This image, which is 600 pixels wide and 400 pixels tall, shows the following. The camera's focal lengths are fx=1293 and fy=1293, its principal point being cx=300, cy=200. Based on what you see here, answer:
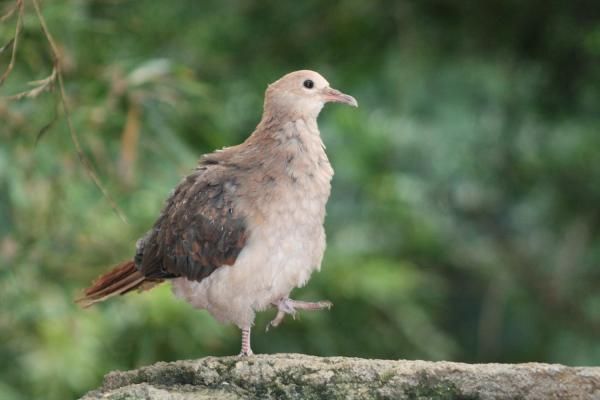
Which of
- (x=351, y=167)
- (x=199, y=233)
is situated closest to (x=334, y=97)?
(x=199, y=233)

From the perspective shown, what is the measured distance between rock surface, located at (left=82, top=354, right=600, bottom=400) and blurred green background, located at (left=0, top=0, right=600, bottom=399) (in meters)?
2.64

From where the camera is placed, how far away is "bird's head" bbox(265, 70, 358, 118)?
438 centimetres

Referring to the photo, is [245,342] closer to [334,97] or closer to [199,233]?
[199,233]

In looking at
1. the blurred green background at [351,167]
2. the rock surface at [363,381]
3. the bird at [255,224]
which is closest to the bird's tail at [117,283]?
the bird at [255,224]

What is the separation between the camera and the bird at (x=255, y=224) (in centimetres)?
425

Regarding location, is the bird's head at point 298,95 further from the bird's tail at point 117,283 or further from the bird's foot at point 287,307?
the bird's tail at point 117,283

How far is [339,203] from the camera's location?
34.8 feet

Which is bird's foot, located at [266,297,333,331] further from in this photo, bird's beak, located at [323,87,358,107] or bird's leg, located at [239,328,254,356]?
bird's beak, located at [323,87,358,107]

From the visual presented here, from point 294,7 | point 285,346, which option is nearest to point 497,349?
point 285,346

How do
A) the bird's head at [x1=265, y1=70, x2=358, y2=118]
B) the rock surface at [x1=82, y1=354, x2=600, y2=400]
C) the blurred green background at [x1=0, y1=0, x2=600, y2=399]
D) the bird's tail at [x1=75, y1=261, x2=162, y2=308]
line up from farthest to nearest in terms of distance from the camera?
the blurred green background at [x1=0, y1=0, x2=600, y2=399]
the bird's tail at [x1=75, y1=261, x2=162, y2=308]
the bird's head at [x1=265, y1=70, x2=358, y2=118]
the rock surface at [x1=82, y1=354, x2=600, y2=400]

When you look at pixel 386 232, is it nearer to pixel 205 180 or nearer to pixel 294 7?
pixel 294 7

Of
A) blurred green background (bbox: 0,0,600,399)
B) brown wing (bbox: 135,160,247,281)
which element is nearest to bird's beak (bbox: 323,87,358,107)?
brown wing (bbox: 135,160,247,281)

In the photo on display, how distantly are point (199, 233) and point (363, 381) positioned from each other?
2.83ft

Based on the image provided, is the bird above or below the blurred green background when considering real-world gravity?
below
